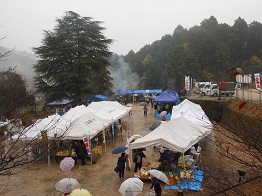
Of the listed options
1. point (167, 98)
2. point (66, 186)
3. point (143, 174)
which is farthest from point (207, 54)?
point (66, 186)

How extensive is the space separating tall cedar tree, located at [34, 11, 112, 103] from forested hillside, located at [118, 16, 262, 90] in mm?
16328

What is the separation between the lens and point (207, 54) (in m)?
39.3

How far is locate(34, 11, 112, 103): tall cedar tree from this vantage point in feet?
75.9

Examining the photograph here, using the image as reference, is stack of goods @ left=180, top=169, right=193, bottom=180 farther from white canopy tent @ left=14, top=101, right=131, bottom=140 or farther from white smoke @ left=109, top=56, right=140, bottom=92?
white smoke @ left=109, top=56, right=140, bottom=92

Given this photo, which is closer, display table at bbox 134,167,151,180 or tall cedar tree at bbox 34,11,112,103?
display table at bbox 134,167,151,180

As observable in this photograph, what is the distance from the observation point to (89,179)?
8906 mm

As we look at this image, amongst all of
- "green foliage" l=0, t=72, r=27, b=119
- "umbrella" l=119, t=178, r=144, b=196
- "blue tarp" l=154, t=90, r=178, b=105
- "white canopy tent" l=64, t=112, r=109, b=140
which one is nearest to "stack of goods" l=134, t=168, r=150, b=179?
"umbrella" l=119, t=178, r=144, b=196

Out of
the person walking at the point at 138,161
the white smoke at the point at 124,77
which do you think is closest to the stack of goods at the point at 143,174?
the person walking at the point at 138,161

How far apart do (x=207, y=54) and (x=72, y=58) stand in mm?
24558

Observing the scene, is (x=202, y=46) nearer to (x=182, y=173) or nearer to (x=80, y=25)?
(x=80, y=25)

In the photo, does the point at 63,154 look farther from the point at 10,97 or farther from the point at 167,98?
the point at 167,98

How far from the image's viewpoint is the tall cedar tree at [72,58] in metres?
23.1

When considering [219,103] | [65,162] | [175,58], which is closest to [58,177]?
[65,162]

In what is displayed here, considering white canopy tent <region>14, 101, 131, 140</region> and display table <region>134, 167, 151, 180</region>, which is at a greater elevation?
white canopy tent <region>14, 101, 131, 140</region>
